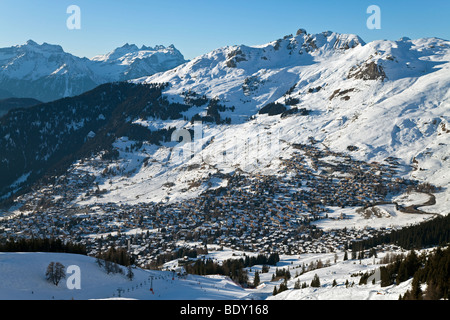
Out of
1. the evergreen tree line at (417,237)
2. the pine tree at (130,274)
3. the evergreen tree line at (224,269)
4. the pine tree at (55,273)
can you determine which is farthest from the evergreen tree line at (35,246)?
the evergreen tree line at (417,237)

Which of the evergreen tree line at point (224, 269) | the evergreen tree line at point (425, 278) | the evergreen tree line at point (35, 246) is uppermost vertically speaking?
the evergreen tree line at point (425, 278)

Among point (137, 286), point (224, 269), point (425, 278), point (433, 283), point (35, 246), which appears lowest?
point (224, 269)

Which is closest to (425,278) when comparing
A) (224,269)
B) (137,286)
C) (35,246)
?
(137,286)

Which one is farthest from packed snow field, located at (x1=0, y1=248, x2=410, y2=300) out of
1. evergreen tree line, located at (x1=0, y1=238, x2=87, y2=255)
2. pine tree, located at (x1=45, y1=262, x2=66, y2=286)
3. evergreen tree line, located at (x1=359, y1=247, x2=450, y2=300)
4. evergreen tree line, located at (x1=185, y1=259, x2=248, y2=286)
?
evergreen tree line, located at (x1=0, y1=238, x2=87, y2=255)

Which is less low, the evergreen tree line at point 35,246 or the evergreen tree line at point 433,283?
the evergreen tree line at point 433,283

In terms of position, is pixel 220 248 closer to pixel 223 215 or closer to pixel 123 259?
pixel 223 215

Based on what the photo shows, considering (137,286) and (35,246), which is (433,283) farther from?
(35,246)

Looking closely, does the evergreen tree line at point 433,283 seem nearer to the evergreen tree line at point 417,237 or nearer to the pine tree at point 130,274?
the pine tree at point 130,274
